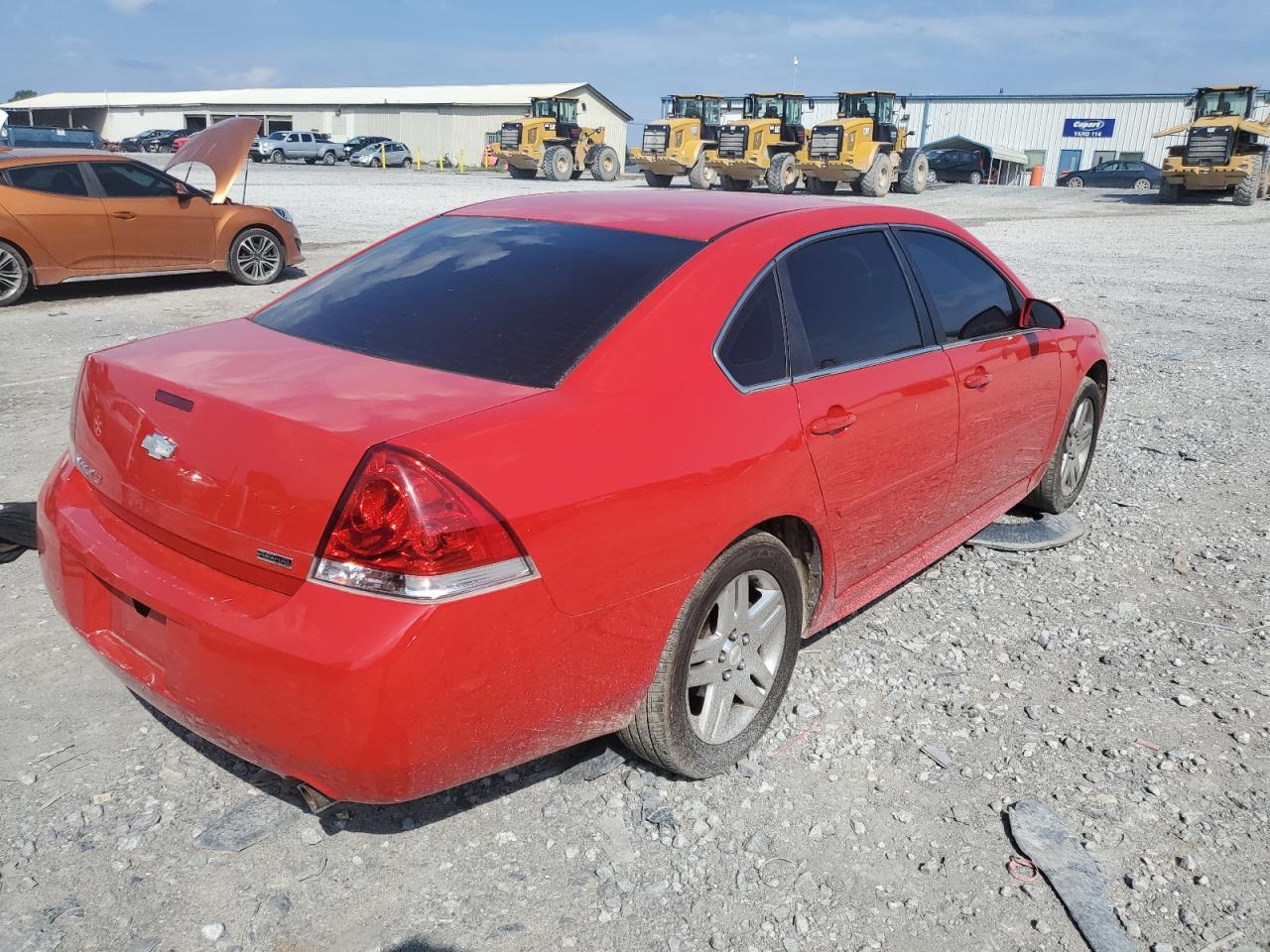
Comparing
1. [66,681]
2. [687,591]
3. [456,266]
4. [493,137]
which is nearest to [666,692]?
[687,591]

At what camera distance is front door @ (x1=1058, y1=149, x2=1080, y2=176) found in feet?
186

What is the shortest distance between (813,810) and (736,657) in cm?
46

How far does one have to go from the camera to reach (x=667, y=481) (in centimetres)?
252

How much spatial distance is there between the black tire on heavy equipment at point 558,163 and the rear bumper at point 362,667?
1294 inches

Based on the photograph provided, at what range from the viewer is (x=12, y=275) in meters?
9.96

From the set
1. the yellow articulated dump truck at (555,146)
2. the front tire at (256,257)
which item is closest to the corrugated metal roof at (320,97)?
the yellow articulated dump truck at (555,146)

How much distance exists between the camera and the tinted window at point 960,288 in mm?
3787

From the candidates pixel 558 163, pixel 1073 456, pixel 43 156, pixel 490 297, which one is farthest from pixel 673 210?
pixel 558 163

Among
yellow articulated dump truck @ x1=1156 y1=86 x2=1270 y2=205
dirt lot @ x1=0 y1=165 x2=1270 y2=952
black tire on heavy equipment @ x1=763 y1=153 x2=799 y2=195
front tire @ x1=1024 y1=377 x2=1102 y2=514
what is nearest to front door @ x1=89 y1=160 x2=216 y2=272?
dirt lot @ x1=0 y1=165 x2=1270 y2=952

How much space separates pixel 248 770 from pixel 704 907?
135 centimetres

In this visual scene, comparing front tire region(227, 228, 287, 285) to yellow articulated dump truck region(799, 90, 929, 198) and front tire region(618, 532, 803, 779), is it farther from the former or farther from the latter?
yellow articulated dump truck region(799, 90, 929, 198)

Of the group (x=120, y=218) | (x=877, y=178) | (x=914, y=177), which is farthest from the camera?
(x=914, y=177)

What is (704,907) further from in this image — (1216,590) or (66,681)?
(1216,590)

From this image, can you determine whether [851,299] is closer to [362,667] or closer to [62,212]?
[362,667]
